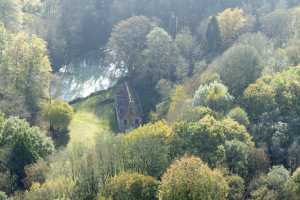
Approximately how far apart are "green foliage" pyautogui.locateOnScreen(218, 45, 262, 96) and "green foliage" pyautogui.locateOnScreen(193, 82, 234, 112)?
257 inches

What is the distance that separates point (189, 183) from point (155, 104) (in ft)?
166

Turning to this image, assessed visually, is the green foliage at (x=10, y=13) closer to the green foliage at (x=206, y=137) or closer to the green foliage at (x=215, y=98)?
the green foliage at (x=215, y=98)

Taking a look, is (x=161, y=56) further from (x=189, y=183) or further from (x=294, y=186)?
(x=189, y=183)

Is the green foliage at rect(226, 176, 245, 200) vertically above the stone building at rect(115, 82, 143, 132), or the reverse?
the stone building at rect(115, 82, 143, 132)

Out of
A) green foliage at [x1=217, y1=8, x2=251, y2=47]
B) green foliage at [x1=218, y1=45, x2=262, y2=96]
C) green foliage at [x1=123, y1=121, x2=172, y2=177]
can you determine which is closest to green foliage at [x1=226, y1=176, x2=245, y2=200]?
green foliage at [x1=123, y1=121, x2=172, y2=177]

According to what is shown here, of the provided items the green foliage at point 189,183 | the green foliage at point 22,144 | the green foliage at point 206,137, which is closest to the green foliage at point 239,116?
the green foliage at point 206,137

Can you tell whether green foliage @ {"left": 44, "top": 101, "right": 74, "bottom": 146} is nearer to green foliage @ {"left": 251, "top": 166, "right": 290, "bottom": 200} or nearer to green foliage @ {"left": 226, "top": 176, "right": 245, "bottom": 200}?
green foliage @ {"left": 226, "top": 176, "right": 245, "bottom": 200}

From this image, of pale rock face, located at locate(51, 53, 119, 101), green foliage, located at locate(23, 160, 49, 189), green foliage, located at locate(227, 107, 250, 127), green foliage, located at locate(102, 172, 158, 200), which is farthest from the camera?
pale rock face, located at locate(51, 53, 119, 101)

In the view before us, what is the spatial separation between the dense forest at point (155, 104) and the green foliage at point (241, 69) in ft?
0.52

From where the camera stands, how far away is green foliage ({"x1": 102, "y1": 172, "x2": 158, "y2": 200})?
55.1 m

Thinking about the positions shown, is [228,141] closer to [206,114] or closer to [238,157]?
[238,157]

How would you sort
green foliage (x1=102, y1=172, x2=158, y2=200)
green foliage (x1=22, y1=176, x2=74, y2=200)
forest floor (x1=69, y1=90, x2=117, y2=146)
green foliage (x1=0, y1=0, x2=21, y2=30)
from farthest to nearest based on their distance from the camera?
green foliage (x1=0, y1=0, x2=21, y2=30), forest floor (x1=69, y1=90, x2=117, y2=146), green foliage (x1=22, y1=176, x2=74, y2=200), green foliage (x1=102, y1=172, x2=158, y2=200)

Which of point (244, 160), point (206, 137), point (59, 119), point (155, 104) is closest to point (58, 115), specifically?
point (59, 119)

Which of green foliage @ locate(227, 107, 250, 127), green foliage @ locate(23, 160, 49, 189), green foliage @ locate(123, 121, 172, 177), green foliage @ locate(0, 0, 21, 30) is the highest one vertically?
green foliage @ locate(0, 0, 21, 30)
